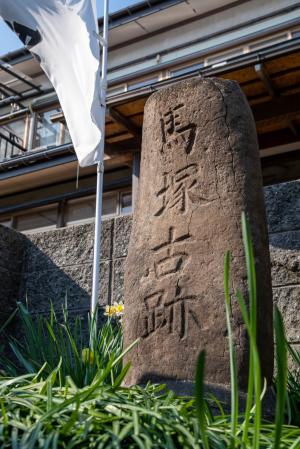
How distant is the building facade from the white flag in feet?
2.44

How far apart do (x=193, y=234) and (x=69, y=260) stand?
8.63ft

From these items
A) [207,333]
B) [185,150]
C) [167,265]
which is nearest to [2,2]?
[185,150]

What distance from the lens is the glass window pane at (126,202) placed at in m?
8.47

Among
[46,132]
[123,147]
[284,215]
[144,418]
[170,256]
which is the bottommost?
[144,418]

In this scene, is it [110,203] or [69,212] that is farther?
[69,212]

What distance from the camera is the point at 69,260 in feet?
16.7

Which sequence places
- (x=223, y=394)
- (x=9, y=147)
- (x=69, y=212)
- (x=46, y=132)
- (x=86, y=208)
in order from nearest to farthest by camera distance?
1. (x=223, y=394)
2. (x=86, y=208)
3. (x=69, y=212)
4. (x=46, y=132)
5. (x=9, y=147)

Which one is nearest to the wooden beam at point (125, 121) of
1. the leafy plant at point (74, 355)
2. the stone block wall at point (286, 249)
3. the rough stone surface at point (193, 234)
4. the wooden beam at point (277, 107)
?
the wooden beam at point (277, 107)

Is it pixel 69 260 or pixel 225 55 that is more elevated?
pixel 225 55

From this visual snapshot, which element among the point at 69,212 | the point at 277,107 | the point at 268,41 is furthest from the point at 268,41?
the point at 69,212

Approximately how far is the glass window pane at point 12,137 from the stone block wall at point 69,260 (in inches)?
184

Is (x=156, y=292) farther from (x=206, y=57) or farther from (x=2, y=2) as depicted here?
(x=206, y=57)

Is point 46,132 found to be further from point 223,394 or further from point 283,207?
point 223,394

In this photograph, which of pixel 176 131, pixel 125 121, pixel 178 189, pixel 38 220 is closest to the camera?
pixel 178 189
